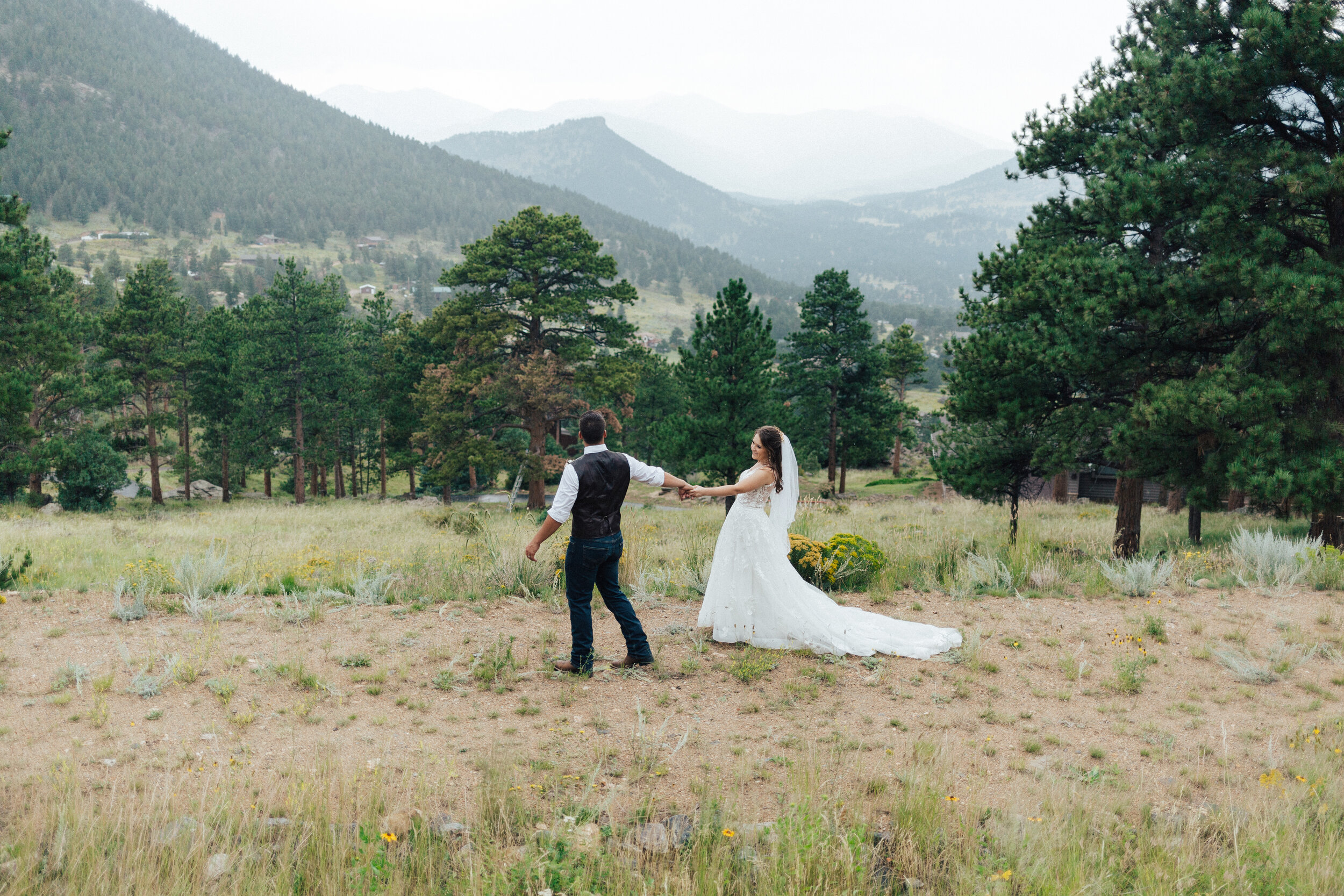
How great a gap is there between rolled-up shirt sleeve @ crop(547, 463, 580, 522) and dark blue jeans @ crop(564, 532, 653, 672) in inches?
13.9

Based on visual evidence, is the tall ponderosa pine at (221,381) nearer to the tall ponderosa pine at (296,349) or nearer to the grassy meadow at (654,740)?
the tall ponderosa pine at (296,349)

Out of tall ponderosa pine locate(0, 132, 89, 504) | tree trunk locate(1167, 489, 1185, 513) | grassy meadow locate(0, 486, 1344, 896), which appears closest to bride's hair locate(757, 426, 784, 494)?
grassy meadow locate(0, 486, 1344, 896)

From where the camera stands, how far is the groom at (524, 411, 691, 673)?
6.40 m

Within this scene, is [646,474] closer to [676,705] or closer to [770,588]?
[770,588]

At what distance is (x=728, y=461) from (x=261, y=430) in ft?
80.6

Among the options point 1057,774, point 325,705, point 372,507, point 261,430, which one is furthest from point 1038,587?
point 261,430

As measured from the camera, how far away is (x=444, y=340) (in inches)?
1175

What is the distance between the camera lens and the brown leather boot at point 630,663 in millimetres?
6828

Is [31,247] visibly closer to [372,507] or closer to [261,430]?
[261,430]

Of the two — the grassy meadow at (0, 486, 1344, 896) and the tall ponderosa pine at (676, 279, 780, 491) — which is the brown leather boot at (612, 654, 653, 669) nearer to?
the grassy meadow at (0, 486, 1344, 896)

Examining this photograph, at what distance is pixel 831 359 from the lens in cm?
4206

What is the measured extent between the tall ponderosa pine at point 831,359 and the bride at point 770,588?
33304 millimetres

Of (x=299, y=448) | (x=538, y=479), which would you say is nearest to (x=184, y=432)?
(x=299, y=448)

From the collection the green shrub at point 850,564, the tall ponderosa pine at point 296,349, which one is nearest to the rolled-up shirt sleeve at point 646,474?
the green shrub at point 850,564
